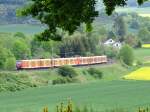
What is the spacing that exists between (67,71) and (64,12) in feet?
163

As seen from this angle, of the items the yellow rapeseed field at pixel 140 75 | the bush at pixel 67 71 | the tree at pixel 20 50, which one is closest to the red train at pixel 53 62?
the bush at pixel 67 71

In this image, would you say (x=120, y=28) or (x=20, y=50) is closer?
(x=20, y=50)

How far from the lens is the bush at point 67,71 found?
2203 inches

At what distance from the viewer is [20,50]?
230 ft

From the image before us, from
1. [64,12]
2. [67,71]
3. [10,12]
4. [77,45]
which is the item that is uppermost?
[64,12]

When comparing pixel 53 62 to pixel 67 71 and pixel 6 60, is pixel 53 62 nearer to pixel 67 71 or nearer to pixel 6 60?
pixel 67 71

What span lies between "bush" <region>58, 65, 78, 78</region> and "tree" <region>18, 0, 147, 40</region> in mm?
47642

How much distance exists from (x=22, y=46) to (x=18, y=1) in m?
47.6

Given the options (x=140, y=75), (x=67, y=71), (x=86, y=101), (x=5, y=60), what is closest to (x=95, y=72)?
(x=67, y=71)

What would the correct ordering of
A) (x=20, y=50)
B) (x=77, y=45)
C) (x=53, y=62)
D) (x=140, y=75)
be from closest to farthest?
(x=140, y=75) → (x=53, y=62) → (x=20, y=50) → (x=77, y=45)

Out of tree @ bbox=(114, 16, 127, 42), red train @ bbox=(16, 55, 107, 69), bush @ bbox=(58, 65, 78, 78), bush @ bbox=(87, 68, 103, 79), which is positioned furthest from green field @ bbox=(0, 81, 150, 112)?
tree @ bbox=(114, 16, 127, 42)

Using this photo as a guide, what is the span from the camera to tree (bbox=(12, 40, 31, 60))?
228 feet

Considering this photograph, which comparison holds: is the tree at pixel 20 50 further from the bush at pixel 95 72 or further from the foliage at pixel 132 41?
the foliage at pixel 132 41

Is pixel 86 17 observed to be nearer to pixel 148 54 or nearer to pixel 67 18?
pixel 67 18
